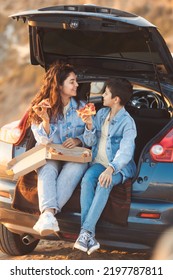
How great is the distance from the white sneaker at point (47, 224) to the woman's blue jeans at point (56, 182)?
0.21ft

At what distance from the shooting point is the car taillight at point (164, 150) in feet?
15.7

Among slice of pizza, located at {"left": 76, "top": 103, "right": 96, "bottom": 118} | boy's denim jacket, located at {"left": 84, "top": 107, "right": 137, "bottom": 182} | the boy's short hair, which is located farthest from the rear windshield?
slice of pizza, located at {"left": 76, "top": 103, "right": 96, "bottom": 118}

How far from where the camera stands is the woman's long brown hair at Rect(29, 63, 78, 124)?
17.1 ft

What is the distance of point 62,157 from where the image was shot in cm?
495

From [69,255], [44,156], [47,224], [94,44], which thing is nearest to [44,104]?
[44,156]

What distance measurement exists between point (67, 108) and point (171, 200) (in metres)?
1.02

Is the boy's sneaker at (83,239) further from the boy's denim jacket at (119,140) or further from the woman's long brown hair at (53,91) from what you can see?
the woman's long brown hair at (53,91)

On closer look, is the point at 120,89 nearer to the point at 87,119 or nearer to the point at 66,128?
the point at 87,119

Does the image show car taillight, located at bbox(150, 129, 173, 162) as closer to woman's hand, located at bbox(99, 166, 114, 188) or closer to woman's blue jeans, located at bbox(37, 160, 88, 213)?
woman's hand, located at bbox(99, 166, 114, 188)

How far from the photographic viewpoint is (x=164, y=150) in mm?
4777
